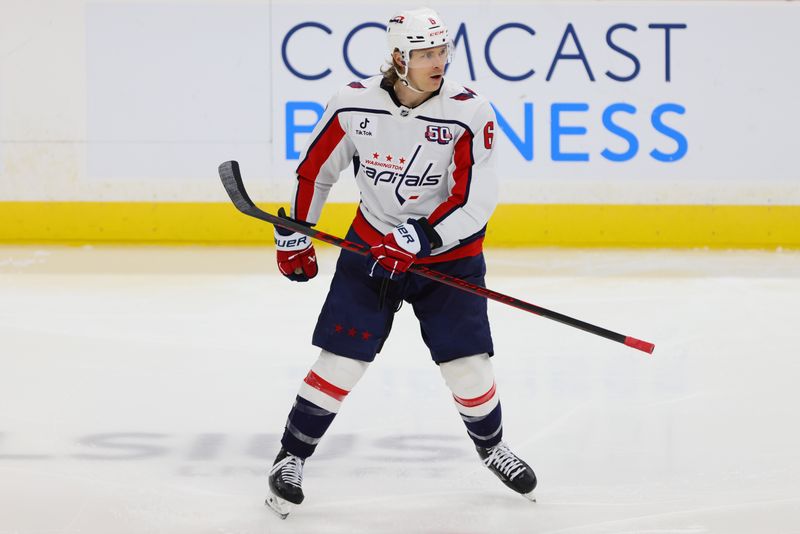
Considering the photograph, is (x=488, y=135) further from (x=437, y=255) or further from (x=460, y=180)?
(x=437, y=255)

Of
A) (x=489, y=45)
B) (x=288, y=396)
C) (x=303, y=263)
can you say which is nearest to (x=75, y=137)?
(x=489, y=45)

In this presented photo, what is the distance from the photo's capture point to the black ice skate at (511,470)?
249 centimetres

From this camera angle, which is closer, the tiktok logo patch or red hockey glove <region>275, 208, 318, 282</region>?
the tiktok logo patch

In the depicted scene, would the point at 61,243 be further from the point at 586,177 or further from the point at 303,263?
the point at 303,263

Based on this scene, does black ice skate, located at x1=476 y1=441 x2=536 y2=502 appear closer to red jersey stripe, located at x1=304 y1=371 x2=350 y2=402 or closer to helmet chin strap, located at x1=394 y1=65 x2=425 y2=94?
red jersey stripe, located at x1=304 y1=371 x2=350 y2=402

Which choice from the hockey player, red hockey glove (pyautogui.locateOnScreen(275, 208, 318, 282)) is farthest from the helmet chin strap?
red hockey glove (pyautogui.locateOnScreen(275, 208, 318, 282))

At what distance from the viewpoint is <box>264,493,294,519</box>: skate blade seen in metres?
2.40

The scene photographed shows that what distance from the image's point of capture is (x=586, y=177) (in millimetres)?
6344

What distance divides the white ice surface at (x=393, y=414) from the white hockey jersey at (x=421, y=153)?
0.56 metres

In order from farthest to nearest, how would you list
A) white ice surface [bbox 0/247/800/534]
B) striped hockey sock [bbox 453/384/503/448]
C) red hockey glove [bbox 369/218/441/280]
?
striped hockey sock [bbox 453/384/503/448]
white ice surface [bbox 0/247/800/534]
red hockey glove [bbox 369/218/441/280]

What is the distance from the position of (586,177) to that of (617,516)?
161 inches

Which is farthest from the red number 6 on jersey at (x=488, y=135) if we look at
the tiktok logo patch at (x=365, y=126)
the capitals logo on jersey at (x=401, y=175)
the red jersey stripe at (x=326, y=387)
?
the red jersey stripe at (x=326, y=387)

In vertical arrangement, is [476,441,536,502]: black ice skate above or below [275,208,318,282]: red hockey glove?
below

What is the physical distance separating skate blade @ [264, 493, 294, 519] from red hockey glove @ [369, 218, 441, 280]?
479mm
